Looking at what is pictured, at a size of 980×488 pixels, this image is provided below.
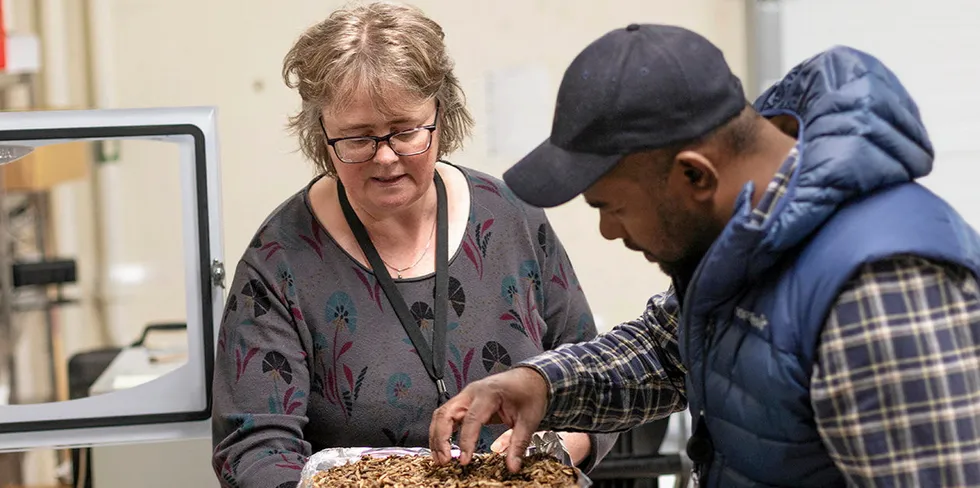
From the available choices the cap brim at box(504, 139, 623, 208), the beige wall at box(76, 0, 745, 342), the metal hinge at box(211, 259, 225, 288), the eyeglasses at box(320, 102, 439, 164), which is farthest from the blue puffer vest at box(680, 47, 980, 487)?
the beige wall at box(76, 0, 745, 342)

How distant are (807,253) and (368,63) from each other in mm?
752

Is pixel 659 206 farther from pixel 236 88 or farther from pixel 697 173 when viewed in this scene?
pixel 236 88

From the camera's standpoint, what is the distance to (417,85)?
1534 mm

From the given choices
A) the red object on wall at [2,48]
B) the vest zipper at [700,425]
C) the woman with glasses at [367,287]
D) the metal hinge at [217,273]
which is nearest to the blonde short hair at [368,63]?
the woman with glasses at [367,287]

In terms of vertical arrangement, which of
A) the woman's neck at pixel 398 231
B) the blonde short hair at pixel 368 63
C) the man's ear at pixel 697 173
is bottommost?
the woman's neck at pixel 398 231

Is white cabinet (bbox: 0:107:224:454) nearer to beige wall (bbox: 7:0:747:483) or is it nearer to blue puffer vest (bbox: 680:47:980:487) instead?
blue puffer vest (bbox: 680:47:980:487)

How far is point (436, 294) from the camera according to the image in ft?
5.20

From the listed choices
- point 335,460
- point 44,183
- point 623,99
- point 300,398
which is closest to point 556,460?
point 335,460

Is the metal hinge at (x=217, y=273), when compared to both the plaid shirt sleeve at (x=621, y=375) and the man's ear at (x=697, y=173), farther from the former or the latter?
the man's ear at (x=697, y=173)

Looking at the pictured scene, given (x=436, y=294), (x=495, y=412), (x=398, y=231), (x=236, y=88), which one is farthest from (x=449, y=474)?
(x=236, y=88)

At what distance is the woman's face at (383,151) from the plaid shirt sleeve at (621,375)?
353 mm

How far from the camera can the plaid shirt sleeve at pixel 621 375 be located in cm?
131

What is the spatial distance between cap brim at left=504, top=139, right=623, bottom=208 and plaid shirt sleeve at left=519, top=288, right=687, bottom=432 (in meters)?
0.30

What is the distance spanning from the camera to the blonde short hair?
1507 mm
